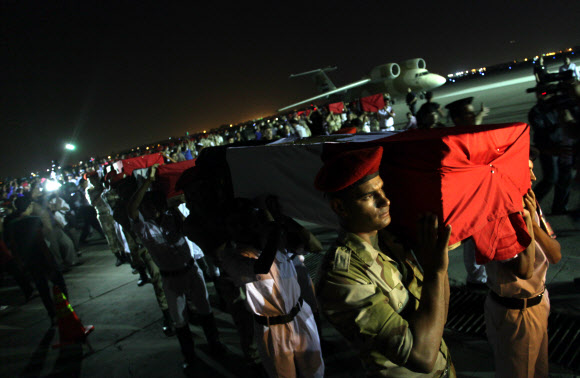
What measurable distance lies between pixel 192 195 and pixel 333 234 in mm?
4228

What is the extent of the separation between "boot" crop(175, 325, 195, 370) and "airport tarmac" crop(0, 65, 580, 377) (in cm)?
11

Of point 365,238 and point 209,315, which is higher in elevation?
point 365,238

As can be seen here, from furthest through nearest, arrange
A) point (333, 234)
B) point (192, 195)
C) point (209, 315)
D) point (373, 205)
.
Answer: point (333, 234), point (209, 315), point (192, 195), point (373, 205)

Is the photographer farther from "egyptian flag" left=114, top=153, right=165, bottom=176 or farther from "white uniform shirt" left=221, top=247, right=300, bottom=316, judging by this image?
"egyptian flag" left=114, top=153, right=165, bottom=176

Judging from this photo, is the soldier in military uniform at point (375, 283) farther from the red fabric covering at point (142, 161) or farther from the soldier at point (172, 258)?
the red fabric covering at point (142, 161)

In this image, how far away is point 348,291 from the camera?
125 centimetres

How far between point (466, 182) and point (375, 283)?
24.9 inches

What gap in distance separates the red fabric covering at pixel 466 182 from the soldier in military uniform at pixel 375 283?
150 mm

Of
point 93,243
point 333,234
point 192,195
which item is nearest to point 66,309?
point 192,195

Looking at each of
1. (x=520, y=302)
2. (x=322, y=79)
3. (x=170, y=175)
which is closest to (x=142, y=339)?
(x=170, y=175)

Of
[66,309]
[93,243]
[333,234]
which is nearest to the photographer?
[66,309]

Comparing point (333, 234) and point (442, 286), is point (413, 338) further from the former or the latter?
point (333, 234)

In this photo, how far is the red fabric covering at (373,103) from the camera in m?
10.9

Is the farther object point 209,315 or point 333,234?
point 333,234
